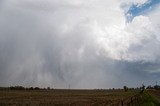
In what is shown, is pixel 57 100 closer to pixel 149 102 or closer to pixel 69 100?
pixel 69 100

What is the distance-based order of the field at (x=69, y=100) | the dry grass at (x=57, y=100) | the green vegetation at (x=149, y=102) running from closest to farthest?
the green vegetation at (x=149, y=102) < the field at (x=69, y=100) < the dry grass at (x=57, y=100)

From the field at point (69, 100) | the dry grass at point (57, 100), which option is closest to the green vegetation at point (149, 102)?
the field at point (69, 100)

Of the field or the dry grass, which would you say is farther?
the dry grass

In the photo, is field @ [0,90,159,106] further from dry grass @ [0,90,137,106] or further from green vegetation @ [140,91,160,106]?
green vegetation @ [140,91,160,106]

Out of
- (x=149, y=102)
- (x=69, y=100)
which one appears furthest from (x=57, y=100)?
(x=149, y=102)

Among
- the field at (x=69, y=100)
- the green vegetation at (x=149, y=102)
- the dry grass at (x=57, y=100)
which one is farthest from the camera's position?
the dry grass at (x=57, y=100)

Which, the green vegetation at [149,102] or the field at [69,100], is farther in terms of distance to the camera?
the field at [69,100]

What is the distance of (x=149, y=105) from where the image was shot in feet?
140

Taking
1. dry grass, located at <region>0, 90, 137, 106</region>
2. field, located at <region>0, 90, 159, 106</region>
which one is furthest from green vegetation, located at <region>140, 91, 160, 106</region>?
dry grass, located at <region>0, 90, 137, 106</region>

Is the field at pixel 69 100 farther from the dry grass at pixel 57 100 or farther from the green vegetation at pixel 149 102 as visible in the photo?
the green vegetation at pixel 149 102

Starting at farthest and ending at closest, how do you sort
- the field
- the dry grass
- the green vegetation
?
the dry grass → the field → the green vegetation

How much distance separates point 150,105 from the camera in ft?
141

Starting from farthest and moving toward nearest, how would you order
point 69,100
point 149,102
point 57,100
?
point 69,100 < point 57,100 < point 149,102

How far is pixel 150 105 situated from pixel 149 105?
0.15 meters
